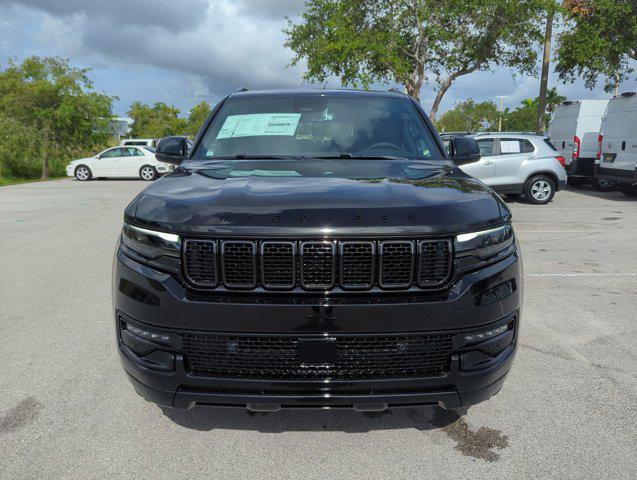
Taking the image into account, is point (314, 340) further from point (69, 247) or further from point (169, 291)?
point (69, 247)

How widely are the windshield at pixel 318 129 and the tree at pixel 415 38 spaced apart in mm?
19854

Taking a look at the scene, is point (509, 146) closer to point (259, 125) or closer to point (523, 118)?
point (259, 125)

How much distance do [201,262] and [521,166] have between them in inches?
482

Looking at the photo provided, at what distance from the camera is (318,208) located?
2271 mm

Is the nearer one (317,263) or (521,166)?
(317,263)

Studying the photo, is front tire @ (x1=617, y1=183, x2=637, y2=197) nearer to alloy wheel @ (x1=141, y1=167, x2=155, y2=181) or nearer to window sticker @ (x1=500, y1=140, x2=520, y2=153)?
window sticker @ (x1=500, y1=140, x2=520, y2=153)

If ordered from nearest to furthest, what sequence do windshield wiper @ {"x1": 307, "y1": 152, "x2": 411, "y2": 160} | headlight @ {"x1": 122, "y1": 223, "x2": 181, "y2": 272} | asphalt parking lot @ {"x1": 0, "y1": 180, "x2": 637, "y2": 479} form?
headlight @ {"x1": 122, "y1": 223, "x2": 181, "y2": 272} < asphalt parking lot @ {"x1": 0, "y1": 180, "x2": 637, "y2": 479} < windshield wiper @ {"x1": 307, "y1": 152, "x2": 411, "y2": 160}

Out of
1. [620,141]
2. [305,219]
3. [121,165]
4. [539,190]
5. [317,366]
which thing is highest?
[305,219]

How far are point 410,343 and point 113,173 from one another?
23075mm

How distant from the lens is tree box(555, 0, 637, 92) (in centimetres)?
1959

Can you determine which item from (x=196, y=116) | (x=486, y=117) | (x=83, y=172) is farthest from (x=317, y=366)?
(x=486, y=117)

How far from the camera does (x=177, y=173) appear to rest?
3092mm

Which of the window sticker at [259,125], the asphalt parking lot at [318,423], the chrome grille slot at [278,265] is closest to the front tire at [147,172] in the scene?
the asphalt parking lot at [318,423]

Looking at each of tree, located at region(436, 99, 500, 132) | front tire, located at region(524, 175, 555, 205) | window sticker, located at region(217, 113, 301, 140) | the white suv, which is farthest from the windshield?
tree, located at region(436, 99, 500, 132)
